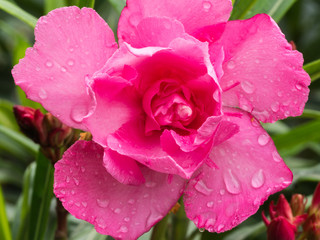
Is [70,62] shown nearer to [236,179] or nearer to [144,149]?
[144,149]

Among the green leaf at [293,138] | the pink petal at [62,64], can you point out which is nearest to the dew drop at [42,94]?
the pink petal at [62,64]

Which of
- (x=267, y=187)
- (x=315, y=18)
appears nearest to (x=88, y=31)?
(x=267, y=187)

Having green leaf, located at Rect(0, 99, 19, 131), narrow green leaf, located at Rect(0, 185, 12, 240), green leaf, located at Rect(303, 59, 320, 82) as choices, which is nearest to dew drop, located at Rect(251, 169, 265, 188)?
green leaf, located at Rect(303, 59, 320, 82)

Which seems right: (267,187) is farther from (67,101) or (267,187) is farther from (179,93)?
(67,101)

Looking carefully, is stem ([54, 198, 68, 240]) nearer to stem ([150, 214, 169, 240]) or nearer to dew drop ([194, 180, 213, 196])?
stem ([150, 214, 169, 240])

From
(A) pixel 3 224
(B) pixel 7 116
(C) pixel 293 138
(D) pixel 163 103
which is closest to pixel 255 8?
(C) pixel 293 138

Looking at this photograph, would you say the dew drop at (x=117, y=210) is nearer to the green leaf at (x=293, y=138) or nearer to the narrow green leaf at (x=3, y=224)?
the narrow green leaf at (x=3, y=224)
